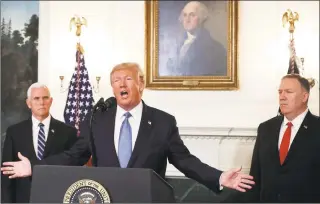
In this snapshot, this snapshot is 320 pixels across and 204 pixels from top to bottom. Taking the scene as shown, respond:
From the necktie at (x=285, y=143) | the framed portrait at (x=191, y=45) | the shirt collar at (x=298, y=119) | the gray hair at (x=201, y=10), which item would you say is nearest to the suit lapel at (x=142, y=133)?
the necktie at (x=285, y=143)

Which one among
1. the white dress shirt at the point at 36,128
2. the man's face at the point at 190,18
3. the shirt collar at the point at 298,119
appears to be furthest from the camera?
the man's face at the point at 190,18

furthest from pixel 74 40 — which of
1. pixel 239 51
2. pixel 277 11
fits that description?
pixel 277 11

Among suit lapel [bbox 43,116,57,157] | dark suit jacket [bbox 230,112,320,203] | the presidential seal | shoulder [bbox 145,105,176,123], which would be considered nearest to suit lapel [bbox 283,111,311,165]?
dark suit jacket [bbox 230,112,320,203]

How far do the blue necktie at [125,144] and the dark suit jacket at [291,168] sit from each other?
4.23 feet

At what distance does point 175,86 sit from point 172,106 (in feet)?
0.85

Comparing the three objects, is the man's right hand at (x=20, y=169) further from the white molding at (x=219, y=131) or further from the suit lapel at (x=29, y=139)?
the white molding at (x=219, y=131)

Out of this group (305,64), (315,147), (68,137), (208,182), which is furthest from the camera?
(305,64)

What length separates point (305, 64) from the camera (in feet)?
23.3

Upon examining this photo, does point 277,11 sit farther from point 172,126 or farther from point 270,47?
point 172,126

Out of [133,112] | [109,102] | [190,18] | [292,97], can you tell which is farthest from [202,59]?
[109,102]

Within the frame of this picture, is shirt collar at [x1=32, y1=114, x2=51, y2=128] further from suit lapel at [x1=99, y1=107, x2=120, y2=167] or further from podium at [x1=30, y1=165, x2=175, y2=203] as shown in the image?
podium at [x1=30, y1=165, x2=175, y2=203]

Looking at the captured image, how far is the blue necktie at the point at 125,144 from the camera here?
348cm

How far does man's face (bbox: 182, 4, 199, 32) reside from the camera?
295 inches

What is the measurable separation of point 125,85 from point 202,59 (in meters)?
4.05
